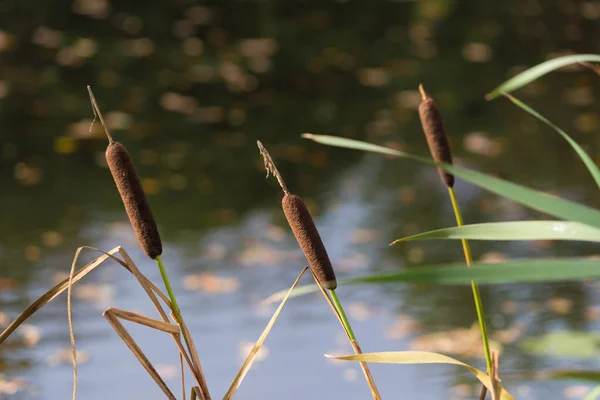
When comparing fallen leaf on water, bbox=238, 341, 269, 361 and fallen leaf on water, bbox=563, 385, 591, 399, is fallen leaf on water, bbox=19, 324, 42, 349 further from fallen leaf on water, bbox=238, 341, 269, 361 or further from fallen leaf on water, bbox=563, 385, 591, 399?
fallen leaf on water, bbox=563, 385, 591, 399

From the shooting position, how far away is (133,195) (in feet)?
4.84

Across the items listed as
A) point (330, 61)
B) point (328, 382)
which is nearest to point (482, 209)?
point (328, 382)

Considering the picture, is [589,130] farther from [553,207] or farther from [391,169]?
[553,207]

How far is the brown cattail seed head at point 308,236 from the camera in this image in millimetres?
1457

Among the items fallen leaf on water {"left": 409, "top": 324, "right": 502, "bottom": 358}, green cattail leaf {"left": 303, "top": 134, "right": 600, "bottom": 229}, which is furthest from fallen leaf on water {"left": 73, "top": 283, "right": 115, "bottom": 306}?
green cattail leaf {"left": 303, "top": 134, "right": 600, "bottom": 229}

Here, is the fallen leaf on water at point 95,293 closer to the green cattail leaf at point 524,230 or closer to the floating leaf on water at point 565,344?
the floating leaf on water at point 565,344

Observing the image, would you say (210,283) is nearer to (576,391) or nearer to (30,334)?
(30,334)

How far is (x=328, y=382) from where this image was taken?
4.04 meters

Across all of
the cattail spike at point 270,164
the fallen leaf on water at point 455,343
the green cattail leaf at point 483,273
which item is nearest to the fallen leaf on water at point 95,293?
the fallen leaf on water at point 455,343

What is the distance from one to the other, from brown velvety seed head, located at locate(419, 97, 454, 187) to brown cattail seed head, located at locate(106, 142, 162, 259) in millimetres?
508

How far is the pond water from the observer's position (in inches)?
168

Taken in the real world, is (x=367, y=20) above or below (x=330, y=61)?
above

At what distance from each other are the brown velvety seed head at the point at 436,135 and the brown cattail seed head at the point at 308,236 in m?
0.33

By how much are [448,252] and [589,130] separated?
Result: 273 cm
